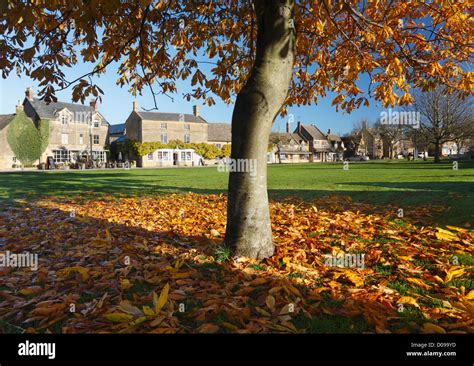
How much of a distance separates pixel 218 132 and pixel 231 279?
78.5 meters

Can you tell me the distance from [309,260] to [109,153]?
218 ft

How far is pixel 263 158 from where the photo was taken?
4.70m

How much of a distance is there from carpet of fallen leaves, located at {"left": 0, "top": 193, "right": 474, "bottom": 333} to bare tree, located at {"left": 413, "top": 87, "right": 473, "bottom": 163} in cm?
4956

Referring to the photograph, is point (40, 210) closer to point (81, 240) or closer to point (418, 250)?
point (81, 240)

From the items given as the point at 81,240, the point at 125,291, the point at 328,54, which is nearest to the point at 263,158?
the point at 125,291

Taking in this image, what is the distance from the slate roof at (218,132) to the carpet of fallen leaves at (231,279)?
72.7 meters

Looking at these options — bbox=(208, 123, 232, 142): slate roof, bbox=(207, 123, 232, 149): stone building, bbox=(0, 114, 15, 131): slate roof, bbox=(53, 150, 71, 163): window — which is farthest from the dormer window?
bbox=(208, 123, 232, 142): slate roof

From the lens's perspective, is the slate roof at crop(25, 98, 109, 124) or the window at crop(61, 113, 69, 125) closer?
the slate roof at crop(25, 98, 109, 124)

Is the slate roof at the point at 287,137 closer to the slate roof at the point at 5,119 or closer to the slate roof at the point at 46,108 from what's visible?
the slate roof at the point at 46,108

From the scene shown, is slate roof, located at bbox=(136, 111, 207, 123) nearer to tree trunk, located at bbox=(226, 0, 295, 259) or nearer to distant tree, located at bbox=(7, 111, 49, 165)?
distant tree, located at bbox=(7, 111, 49, 165)

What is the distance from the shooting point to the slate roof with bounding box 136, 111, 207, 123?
6606cm

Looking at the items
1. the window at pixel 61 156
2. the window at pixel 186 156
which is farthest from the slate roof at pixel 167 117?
the window at pixel 61 156
